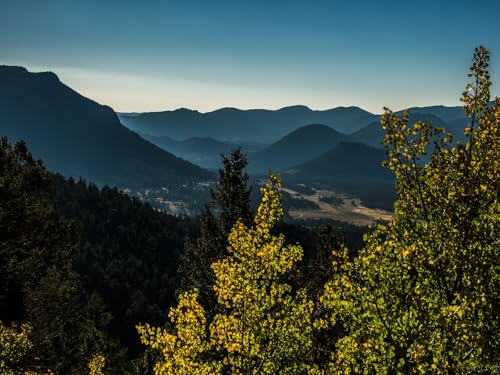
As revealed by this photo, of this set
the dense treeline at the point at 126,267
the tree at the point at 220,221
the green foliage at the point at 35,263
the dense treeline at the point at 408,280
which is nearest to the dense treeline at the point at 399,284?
the dense treeline at the point at 408,280

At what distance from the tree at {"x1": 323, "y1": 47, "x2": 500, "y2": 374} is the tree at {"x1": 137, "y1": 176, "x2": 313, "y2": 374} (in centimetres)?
168

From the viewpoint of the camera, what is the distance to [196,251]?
121 ft

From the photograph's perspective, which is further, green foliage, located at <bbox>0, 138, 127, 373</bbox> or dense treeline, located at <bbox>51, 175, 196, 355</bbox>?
dense treeline, located at <bbox>51, 175, 196, 355</bbox>

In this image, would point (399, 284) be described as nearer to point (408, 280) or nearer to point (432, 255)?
point (408, 280)

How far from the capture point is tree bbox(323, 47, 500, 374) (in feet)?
35.5

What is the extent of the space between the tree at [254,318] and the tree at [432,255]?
1.68 metres

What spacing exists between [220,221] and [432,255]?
79.4 ft

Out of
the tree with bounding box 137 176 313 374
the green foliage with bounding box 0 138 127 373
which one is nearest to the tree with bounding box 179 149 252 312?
the green foliage with bounding box 0 138 127 373

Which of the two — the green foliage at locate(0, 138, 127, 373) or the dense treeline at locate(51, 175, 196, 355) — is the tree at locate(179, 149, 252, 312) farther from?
the dense treeline at locate(51, 175, 196, 355)

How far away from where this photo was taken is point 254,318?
43.5 ft

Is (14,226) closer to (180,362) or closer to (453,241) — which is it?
(180,362)

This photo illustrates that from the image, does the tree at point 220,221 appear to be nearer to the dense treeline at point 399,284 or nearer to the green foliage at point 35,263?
the green foliage at point 35,263

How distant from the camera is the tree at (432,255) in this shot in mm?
10820

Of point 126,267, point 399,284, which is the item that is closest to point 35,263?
point 399,284
